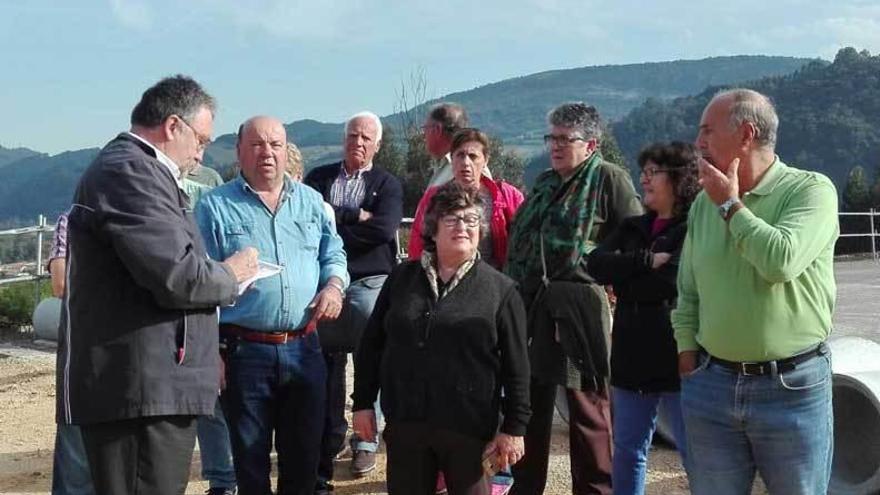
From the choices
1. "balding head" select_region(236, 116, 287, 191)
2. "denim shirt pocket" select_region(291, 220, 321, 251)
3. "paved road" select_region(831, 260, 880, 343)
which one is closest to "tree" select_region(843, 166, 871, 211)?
"paved road" select_region(831, 260, 880, 343)

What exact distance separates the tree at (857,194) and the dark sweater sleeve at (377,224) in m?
43.1

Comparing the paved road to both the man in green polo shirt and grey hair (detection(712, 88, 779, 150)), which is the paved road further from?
grey hair (detection(712, 88, 779, 150))

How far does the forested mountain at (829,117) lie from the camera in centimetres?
13075

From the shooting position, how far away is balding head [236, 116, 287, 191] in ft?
14.0

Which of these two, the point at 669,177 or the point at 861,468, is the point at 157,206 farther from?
the point at 861,468

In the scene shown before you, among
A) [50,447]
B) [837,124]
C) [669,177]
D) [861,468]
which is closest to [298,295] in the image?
[669,177]

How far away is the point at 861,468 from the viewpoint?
4945 mm

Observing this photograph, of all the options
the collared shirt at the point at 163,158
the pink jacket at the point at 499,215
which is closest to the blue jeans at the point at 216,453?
the pink jacket at the point at 499,215

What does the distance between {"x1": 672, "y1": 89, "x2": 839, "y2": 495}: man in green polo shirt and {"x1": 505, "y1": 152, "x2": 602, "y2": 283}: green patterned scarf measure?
1202 millimetres

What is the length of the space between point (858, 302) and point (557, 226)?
12.3 metres

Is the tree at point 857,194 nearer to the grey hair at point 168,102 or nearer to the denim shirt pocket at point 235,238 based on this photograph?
the denim shirt pocket at point 235,238

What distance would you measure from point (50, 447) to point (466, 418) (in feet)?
13.7

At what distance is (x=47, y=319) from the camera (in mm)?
12070

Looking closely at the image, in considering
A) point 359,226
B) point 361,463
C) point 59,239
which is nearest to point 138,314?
point 59,239
